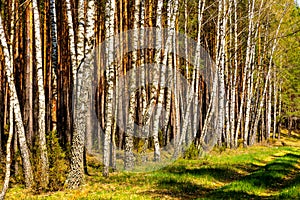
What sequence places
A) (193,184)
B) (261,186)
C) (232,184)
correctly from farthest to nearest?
(193,184) < (232,184) < (261,186)

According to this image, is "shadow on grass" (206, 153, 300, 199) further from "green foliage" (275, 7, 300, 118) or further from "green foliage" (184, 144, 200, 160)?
"green foliage" (275, 7, 300, 118)

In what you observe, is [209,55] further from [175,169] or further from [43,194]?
[43,194]

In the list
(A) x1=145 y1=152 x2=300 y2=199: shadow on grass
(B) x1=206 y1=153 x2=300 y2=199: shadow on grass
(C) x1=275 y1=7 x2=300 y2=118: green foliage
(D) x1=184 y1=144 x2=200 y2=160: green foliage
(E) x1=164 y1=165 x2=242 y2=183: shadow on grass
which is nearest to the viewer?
(B) x1=206 y1=153 x2=300 y2=199: shadow on grass

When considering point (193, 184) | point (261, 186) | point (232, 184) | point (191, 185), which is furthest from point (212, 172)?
point (261, 186)

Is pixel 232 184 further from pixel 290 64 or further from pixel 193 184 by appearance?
pixel 290 64

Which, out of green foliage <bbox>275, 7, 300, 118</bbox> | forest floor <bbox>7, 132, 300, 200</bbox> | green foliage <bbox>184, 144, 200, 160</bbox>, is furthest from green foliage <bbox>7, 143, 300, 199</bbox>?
green foliage <bbox>275, 7, 300, 118</bbox>

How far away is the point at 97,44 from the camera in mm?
25109

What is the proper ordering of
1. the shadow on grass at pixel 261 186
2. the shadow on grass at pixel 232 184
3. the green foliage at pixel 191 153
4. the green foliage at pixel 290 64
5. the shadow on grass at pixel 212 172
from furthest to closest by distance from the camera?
the green foliage at pixel 290 64 < the green foliage at pixel 191 153 < the shadow on grass at pixel 212 172 < the shadow on grass at pixel 232 184 < the shadow on grass at pixel 261 186

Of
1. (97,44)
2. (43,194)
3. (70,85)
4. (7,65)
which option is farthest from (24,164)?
(97,44)

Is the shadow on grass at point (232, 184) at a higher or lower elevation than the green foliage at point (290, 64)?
lower

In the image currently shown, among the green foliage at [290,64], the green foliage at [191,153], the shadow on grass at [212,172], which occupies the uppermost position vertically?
the green foliage at [290,64]

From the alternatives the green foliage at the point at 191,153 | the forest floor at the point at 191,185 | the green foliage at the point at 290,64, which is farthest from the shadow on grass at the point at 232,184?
the green foliage at the point at 290,64

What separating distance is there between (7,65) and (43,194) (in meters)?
3.69

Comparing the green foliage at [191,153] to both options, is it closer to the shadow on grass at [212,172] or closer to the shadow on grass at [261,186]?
the shadow on grass at [212,172]
